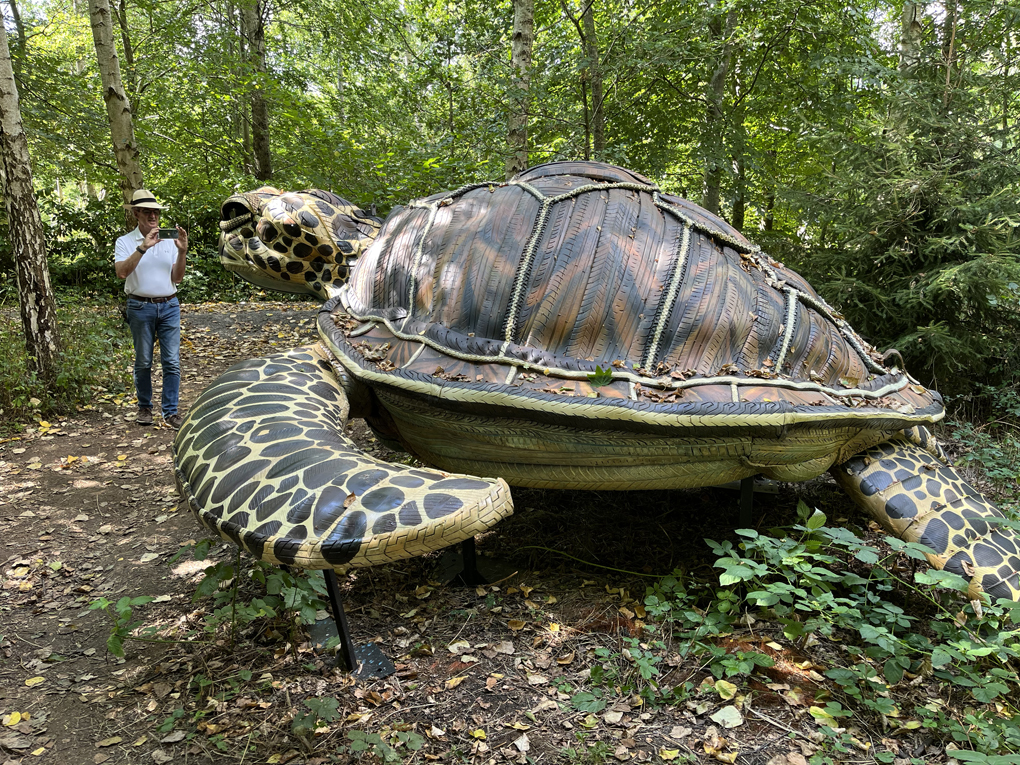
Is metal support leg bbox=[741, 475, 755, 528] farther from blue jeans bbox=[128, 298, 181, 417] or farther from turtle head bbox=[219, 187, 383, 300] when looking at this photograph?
blue jeans bbox=[128, 298, 181, 417]

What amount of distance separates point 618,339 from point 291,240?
2.78 metres

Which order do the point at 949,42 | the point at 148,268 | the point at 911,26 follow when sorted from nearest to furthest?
the point at 148,268 < the point at 949,42 < the point at 911,26

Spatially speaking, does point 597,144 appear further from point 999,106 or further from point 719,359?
point 719,359

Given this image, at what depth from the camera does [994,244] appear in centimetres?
441

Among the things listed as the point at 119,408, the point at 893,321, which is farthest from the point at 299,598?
the point at 893,321

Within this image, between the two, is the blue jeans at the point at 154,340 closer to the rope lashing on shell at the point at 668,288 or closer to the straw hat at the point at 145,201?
the straw hat at the point at 145,201

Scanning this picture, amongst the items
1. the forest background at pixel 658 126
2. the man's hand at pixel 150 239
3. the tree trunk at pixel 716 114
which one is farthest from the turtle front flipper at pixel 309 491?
the tree trunk at pixel 716 114

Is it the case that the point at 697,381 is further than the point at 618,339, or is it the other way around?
the point at 618,339

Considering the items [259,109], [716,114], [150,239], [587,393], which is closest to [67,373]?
[150,239]

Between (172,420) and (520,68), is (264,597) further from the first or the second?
(520,68)

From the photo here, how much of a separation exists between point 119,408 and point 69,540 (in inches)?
95.4

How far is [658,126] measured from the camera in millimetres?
8227

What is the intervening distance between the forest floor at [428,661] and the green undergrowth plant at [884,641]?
0.08 m

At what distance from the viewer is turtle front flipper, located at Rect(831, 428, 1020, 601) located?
2.36 meters
